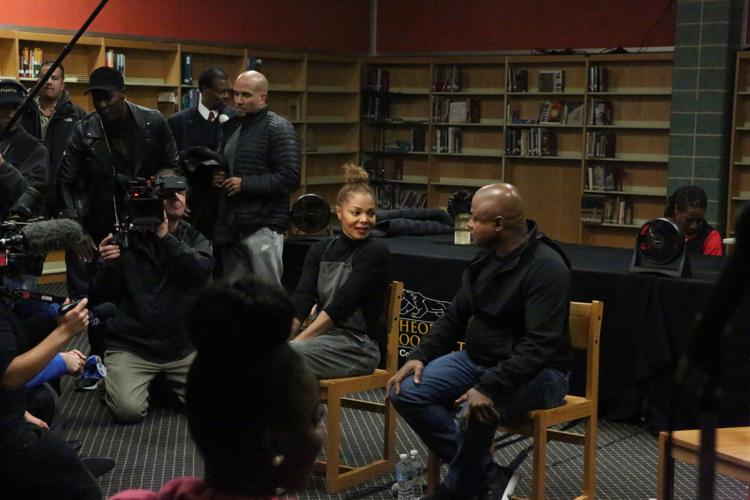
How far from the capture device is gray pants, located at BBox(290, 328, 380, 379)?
3.97 meters

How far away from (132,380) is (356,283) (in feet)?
4.24

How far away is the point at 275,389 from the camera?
4.65 feet

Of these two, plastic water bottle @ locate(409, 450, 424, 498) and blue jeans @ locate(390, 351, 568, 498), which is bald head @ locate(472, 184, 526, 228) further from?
plastic water bottle @ locate(409, 450, 424, 498)

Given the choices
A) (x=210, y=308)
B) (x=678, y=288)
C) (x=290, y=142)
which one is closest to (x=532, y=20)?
(x=290, y=142)

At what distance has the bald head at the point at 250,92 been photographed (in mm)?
5336

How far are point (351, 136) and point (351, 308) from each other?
7.49 metres

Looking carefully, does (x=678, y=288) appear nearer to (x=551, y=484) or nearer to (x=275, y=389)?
(x=551, y=484)

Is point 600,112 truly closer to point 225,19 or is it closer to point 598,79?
point 598,79

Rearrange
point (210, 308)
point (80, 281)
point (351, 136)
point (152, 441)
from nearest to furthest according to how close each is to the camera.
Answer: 1. point (210, 308)
2. point (152, 441)
3. point (80, 281)
4. point (351, 136)

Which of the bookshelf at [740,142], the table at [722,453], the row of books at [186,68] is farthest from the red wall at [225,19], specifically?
the table at [722,453]

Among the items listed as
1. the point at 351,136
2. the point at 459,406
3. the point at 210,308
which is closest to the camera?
the point at 210,308

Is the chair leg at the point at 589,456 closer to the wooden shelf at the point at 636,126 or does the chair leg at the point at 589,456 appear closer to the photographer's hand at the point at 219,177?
the photographer's hand at the point at 219,177

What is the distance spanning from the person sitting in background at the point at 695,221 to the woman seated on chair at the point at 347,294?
2205mm

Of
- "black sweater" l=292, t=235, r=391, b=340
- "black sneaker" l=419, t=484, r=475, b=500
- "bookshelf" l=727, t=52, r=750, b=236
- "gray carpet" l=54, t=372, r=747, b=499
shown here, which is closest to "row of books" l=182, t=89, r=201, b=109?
"bookshelf" l=727, t=52, r=750, b=236
